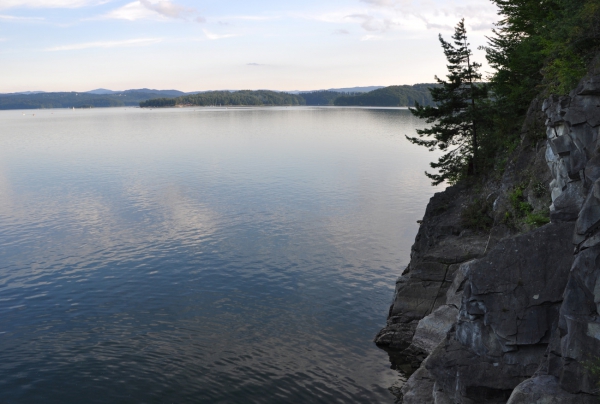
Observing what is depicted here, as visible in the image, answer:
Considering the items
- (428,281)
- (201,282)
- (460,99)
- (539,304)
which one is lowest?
(201,282)

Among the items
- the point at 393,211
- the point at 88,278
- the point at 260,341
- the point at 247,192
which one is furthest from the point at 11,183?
the point at 260,341

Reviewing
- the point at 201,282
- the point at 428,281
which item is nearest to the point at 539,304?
the point at 428,281

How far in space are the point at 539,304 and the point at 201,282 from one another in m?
28.2

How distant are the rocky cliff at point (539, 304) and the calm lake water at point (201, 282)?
207 inches

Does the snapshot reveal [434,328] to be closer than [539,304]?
No

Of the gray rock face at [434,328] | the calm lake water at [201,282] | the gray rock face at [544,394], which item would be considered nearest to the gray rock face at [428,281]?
the gray rock face at [434,328]

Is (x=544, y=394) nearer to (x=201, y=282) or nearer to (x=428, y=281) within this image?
(x=428, y=281)

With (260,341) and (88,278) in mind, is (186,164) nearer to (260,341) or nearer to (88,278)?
(88,278)

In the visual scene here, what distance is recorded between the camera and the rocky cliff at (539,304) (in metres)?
17.0

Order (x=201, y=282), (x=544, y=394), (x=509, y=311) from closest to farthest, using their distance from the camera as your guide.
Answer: (x=544, y=394), (x=509, y=311), (x=201, y=282)

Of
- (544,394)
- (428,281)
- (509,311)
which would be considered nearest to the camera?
(544,394)

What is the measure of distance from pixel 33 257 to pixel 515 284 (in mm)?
43481

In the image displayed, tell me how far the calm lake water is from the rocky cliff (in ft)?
17.2

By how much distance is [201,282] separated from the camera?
1626 inches
